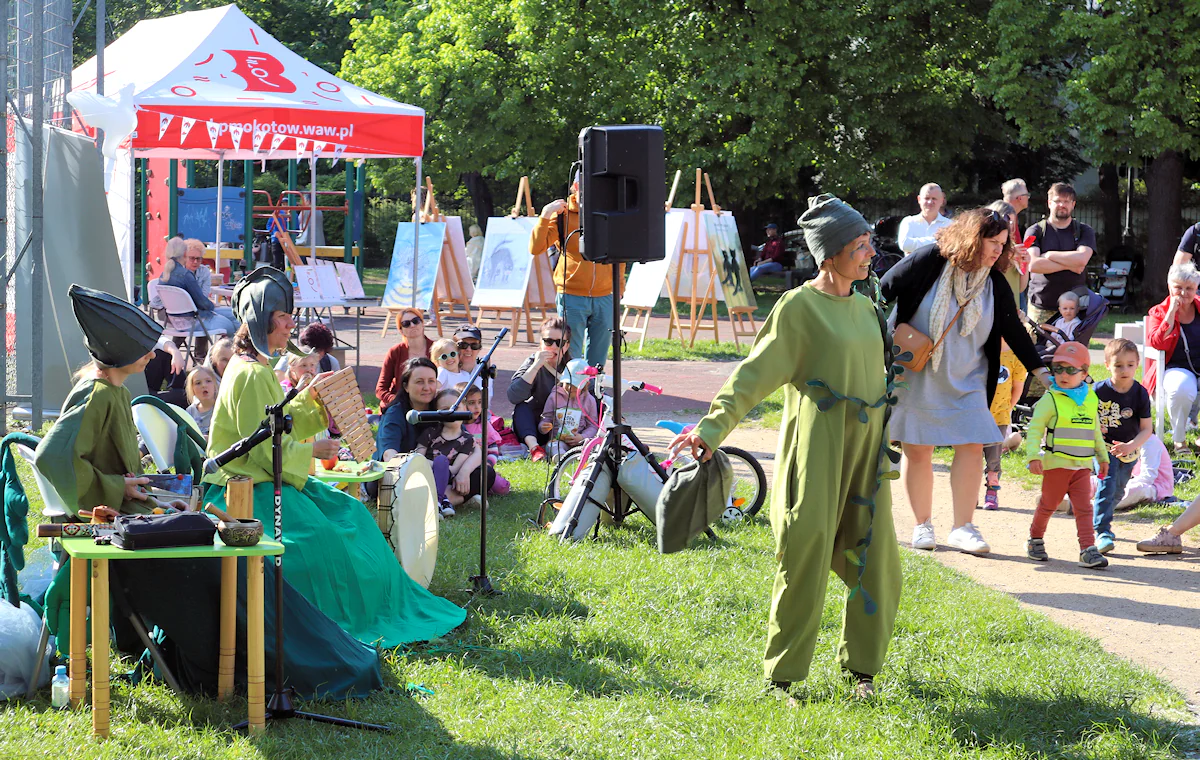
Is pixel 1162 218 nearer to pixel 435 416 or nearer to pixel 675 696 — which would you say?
pixel 435 416

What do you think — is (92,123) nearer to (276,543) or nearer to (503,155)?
(276,543)

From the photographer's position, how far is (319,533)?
5004mm

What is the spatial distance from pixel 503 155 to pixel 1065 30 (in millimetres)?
11686

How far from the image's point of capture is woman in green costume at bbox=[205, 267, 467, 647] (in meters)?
4.82

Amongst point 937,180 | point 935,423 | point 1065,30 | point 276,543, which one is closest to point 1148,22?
point 1065,30

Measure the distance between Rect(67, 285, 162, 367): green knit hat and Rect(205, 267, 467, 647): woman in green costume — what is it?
0.48 m

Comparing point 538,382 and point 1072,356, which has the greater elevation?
point 1072,356

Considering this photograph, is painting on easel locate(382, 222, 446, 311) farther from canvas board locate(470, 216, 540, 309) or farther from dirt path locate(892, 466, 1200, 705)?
dirt path locate(892, 466, 1200, 705)

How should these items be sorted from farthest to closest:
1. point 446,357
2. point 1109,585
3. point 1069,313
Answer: point 1069,313 → point 446,357 → point 1109,585

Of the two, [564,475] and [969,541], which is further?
[564,475]

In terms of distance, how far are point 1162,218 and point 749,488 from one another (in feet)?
56.0

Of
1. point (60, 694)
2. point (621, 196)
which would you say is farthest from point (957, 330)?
point (60, 694)

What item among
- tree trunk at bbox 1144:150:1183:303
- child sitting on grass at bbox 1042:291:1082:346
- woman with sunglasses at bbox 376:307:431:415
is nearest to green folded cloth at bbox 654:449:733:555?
woman with sunglasses at bbox 376:307:431:415

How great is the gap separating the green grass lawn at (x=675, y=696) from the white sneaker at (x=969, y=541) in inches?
31.2
